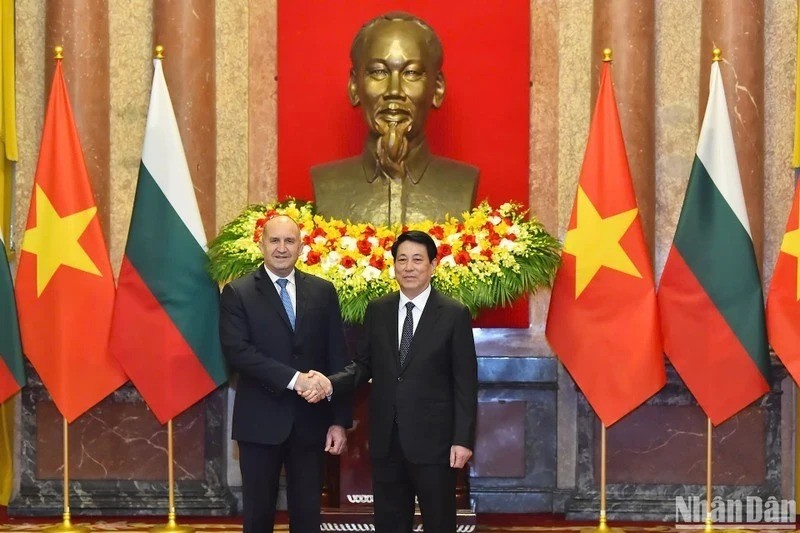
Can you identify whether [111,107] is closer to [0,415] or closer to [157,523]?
[0,415]

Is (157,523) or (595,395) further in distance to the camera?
(157,523)

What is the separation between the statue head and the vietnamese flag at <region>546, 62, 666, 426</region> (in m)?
0.93

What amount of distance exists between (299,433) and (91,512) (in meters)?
2.19

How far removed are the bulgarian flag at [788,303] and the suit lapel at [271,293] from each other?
2.24 m

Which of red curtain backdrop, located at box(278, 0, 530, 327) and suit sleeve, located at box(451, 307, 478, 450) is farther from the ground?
red curtain backdrop, located at box(278, 0, 530, 327)

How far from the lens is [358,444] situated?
5852mm

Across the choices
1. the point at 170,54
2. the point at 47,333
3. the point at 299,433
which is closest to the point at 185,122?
the point at 170,54

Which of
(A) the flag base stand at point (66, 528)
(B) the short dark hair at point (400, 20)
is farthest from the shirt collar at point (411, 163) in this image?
(A) the flag base stand at point (66, 528)

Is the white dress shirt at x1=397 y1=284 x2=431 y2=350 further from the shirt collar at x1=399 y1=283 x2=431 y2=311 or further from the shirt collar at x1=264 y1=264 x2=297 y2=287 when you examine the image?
the shirt collar at x1=264 y1=264 x2=297 y2=287

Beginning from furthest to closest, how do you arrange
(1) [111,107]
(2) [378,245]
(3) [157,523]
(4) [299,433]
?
(1) [111,107], (3) [157,523], (2) [378,245], (4) [299,433]

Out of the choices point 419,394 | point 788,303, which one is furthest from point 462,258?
point 788,303

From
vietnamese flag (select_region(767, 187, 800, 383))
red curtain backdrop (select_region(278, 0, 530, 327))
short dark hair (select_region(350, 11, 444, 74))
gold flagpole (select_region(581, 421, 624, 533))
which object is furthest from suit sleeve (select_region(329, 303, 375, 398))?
red curtain backdrop (select_region(278, 0, 530, 327))

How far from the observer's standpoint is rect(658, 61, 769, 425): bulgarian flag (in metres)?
5.63

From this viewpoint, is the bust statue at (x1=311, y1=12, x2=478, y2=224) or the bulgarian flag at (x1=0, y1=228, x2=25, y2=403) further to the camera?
the bust statue at (x1=311, y1=12, x2=478, y2=224)
